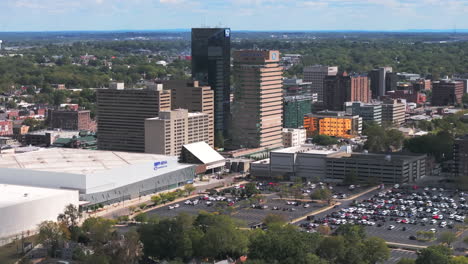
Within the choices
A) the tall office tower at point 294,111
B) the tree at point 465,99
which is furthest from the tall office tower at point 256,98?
the tree at point 465,99

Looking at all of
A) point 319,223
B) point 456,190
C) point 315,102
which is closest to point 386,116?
point 315,102

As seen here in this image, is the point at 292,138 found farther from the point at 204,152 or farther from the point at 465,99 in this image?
the point at 465,99

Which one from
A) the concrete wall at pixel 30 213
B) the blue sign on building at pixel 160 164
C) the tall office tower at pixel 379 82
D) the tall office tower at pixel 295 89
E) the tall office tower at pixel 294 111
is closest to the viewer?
the concrete wall at pixel 30 213

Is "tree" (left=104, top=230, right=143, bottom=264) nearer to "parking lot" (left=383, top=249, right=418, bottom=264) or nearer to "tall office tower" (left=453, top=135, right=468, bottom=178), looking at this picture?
"parking lot" (left=383, top=249, right=418, bottom=264)

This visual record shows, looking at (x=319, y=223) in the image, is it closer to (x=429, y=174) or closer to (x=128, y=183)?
(x=128, y=183)

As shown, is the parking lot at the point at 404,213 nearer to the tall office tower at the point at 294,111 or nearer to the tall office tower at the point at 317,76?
the tall office tower at the point at 294,111

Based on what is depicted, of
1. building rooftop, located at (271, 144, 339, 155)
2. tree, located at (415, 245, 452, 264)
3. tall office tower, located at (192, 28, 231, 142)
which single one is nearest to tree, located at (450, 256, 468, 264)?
tree, located at (415, 245, 452, 264)
